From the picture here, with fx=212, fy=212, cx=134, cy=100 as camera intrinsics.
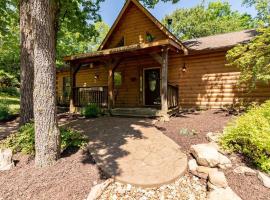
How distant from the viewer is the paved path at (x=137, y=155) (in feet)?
13.2

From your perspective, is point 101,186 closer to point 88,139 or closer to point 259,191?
point 88,139

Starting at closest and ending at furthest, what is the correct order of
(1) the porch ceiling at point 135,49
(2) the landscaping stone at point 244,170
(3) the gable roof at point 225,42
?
1. (2) the landscaping stone at point 244,170
2. (1) the porch ceiling at point 135,49
3. (3) the gable roof at point 225,42

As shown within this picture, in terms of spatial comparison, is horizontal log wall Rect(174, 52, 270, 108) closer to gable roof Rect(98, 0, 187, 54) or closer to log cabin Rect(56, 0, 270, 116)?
log cabin Rect(56, 0, 270, 116)

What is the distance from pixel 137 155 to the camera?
4953 mm

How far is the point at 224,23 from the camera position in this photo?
96.4 ft

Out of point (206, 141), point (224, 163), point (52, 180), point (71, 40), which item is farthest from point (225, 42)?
point (71, 40)

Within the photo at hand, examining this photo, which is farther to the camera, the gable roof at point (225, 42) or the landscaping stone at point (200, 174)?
the gable roof at point (225, 42)

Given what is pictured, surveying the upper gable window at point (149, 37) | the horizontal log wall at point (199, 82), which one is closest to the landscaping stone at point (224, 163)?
the horizontal log wall at point (199, 82)

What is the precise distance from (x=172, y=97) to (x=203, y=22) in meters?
25.8

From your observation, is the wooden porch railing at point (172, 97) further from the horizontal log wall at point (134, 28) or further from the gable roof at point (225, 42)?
the horizontal log wall at point (134, 28)

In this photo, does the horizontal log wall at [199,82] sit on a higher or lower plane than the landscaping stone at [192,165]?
Answer: higher

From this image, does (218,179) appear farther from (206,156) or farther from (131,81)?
(131,81)

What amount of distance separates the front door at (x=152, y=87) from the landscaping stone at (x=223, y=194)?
850cm

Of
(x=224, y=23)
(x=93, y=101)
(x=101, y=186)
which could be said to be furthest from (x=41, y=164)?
(x=224, y=23)
